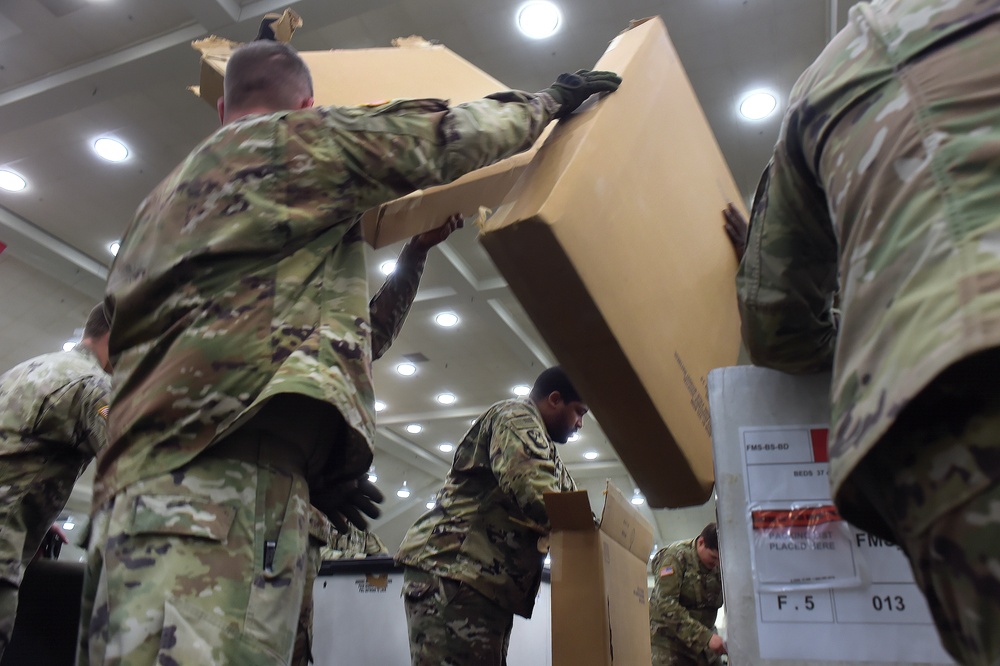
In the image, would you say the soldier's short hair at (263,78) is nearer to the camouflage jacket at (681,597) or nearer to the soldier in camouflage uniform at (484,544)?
the soldier in camouflage uniform at (484,544)

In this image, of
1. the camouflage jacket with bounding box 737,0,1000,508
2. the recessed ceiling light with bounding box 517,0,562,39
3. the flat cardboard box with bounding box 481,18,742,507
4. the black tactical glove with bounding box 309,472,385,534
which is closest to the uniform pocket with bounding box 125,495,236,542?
the black tactical glove with bounding box 309,472,385,534

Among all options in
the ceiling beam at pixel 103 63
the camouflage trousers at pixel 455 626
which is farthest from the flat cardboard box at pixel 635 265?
the ceiling beam at pixel 103 63

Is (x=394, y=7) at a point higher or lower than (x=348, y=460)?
higher

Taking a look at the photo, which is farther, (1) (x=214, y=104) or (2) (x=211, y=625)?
(1) (x=214, y=104)

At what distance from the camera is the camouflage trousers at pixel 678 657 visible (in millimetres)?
2971

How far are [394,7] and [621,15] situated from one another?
3.21ft

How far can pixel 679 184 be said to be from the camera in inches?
49.1

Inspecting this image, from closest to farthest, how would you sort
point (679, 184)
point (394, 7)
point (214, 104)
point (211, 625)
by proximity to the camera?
point (211, 625)
point (679, 184)
point (214, 104)
point (394, 7)

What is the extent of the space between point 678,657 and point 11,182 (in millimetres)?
4550

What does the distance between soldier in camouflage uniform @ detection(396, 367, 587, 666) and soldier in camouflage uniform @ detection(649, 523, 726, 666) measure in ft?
5.45

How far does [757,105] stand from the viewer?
331 cm

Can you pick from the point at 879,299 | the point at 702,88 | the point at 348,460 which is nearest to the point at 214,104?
the point at 348,460

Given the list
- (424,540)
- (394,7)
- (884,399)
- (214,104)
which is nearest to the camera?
(884,399)

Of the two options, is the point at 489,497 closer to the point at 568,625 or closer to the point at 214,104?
the point at 568,625
